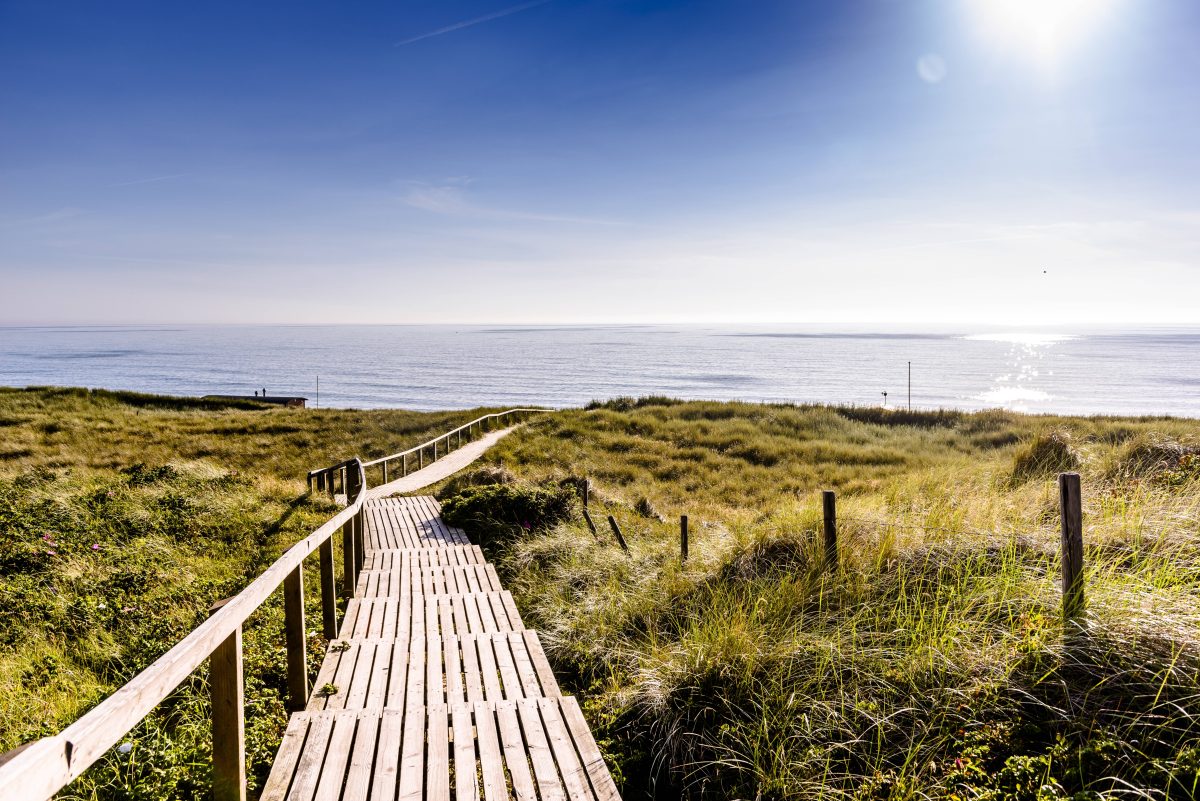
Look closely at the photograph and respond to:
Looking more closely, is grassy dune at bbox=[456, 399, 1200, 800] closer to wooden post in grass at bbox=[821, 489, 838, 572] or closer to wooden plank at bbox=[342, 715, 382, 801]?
wooden post in grass at bbox=[821, 489, 838, 572]

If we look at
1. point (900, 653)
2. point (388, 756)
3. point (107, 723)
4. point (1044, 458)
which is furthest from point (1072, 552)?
point (1044, 458)

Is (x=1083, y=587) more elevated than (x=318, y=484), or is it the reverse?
(x=1083, y=587)

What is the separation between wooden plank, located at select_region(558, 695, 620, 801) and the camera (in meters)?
3.21

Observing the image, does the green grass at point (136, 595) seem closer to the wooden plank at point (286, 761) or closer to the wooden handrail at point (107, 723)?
the wooden plank at point (286, 761)

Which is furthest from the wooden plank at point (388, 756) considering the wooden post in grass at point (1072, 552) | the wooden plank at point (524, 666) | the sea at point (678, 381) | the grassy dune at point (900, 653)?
the sea at point (678, 381)

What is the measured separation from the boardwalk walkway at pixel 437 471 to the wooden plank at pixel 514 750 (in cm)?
1227

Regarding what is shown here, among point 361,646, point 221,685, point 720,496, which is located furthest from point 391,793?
point 720,496

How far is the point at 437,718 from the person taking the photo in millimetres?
3855

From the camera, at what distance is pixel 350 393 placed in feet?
276

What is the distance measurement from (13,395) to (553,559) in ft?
134

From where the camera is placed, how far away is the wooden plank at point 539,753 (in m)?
3.19

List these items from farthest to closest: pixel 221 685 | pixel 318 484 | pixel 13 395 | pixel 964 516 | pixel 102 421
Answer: pixel 13 395, pixel 102 421, pixel 318 484, pixel 964 516, pixel 221 685

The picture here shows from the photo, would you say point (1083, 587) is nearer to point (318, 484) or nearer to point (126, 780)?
point (126, 780)

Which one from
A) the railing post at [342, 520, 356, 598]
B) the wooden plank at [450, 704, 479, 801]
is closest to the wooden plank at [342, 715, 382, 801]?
the wooden plank at [450, 704, 479, 801]
